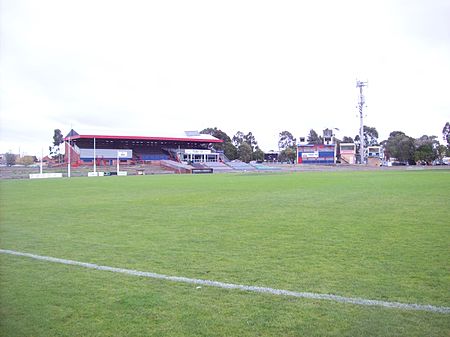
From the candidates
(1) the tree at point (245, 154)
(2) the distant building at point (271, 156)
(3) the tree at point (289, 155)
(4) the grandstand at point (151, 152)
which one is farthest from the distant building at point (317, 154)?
(2) the distant building at point (271, 156)

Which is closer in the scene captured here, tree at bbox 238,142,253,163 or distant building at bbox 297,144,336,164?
distant building at bbox 297,144,336,164

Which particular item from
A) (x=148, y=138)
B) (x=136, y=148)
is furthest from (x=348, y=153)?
(x=136, y=148)

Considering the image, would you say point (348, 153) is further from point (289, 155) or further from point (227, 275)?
point (227, 275)

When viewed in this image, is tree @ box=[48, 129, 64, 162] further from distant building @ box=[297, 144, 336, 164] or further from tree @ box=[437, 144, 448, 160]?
tree @ box=[437, 144, 448, 160]

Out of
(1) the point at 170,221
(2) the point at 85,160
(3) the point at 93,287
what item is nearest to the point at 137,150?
(2) the point at 85,160

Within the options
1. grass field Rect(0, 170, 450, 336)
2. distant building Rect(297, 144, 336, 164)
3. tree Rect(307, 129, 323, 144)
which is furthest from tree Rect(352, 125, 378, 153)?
grass field Rect(0, 170, 450, 336)

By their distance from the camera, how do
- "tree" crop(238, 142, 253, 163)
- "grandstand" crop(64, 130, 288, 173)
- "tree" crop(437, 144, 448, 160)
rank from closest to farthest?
"grandstand" crop(64, 130, 288, 173) < "tree" crop(437, 144, 448, 160) < "tree" crop(238, 142, 253, 163)

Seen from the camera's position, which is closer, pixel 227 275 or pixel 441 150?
pixel 227 275

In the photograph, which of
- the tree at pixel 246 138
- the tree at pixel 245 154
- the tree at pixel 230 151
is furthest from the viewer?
the tree at pixel 246 138

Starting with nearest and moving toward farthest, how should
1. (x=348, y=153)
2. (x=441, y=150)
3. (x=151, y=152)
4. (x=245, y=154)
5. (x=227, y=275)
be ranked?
(x=227, y=275) < (x=151, y=152) < (x=441, y=150) < (x=348, y=153) < (x=245, y=154)

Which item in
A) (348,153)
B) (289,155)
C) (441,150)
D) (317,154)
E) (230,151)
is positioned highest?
(230,151)

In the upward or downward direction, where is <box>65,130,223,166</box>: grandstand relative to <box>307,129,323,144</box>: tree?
downward

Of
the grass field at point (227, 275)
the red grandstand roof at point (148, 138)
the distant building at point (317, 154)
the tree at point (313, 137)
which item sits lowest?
the grass field at point (227, 275)

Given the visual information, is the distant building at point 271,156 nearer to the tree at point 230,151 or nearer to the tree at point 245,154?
the tree at point 245,154
